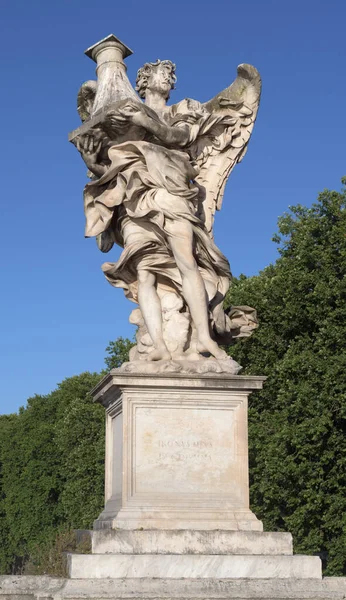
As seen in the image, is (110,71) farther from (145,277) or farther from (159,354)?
(159,354)

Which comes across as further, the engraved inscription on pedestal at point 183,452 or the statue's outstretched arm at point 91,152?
the statue's outstretched arm at point 91,152

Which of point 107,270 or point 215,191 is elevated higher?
point 215,191

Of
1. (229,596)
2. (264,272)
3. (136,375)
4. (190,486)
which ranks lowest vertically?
(229,596)

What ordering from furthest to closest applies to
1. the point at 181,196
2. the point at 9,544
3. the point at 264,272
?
the point at 9,544, the point at 264,272, the point at 181,196

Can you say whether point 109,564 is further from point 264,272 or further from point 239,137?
point 264,272

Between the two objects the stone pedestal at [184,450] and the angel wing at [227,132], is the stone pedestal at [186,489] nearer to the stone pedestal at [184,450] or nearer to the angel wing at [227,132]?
the stone pedestal at [184,450]

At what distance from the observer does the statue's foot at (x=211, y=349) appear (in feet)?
30.3

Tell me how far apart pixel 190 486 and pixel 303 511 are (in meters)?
14.4

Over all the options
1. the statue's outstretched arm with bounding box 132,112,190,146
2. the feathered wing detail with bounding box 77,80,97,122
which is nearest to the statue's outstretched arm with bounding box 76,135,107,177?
the statue's outstretched arm with bounding box 132,112,190,146

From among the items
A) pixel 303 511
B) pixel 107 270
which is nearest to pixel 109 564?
pixel 107 270

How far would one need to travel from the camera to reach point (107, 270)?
392 inches

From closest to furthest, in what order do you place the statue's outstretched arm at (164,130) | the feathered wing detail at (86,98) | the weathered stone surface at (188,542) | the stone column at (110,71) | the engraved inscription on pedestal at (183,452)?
the weathered stone surface at (188,542) → the engraved inscription on pedestal at (183,452) → the statue's outstretched arm at (164,130) → the stone column at (110,71) → the feathered wing detail at (86,98)

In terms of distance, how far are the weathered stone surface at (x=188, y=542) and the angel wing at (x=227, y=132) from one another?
13.1ft

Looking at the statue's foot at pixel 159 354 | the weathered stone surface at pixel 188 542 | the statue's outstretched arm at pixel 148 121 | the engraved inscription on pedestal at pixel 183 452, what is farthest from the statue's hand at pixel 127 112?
the weathered stone surface at pixel 188 542
